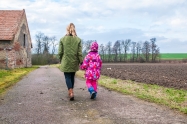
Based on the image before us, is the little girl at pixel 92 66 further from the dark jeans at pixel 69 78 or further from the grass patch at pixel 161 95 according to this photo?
the grass patch at pixel 161 95

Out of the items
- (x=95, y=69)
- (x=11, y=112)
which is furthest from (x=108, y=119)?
(x=95, y=69)

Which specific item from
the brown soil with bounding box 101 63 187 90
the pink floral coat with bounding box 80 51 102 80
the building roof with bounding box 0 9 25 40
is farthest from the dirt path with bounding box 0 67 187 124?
the building roof with bounding box 0 9 25 40

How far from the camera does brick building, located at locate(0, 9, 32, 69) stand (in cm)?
2802

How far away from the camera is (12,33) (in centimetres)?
2930

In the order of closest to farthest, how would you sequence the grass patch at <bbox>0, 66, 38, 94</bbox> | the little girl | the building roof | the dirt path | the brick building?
1. the dirt path
2. the little girl
3. the grass patch at <bbox>0, 66, 38, 94</bbox>
4. the brick building
5. the building roof

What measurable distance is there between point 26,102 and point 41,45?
327 ft

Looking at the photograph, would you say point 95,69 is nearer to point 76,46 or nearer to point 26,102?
point 76,46

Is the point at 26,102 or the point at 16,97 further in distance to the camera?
the point at 16,97

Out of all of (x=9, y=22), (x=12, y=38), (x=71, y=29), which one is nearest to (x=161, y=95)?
(x=71, y=29)

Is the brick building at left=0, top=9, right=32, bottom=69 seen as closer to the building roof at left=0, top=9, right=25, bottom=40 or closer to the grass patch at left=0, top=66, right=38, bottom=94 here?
the building roof at left=0, top=9, right=25, bottom=40

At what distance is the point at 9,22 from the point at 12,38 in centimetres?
414

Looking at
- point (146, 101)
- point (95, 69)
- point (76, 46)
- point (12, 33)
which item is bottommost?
point (146, 101)

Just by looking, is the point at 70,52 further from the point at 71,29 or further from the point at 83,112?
the point at 83,112

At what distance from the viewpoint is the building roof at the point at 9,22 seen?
28748 millimetres
